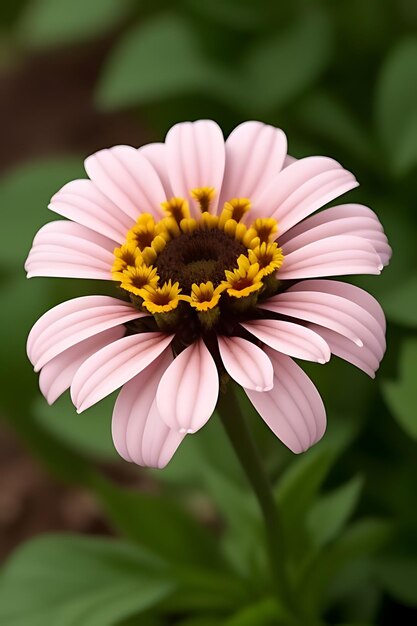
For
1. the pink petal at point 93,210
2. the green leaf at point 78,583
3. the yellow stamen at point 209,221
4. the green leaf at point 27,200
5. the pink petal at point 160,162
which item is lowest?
the green leaf at point 78,583

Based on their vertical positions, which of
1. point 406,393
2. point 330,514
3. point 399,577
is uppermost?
point 406,393

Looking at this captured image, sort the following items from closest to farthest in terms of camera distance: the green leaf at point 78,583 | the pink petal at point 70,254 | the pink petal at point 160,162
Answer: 1. the pink petal at point 70,254
2. the pink petal at point 160,162
3. the green leaf at point 78,583

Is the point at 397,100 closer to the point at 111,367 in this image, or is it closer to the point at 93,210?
the point at 93,210

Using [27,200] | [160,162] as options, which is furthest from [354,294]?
[27,200]

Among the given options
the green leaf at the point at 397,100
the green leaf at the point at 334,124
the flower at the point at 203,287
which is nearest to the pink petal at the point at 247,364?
the flower at the point at 203,287

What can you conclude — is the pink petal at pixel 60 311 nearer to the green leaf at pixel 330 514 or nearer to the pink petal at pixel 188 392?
the pink petal at pixel 188 392

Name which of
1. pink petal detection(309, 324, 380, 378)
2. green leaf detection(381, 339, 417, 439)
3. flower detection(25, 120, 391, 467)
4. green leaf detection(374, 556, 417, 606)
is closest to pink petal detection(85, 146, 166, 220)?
flower detection(25, 120, 391, 467)

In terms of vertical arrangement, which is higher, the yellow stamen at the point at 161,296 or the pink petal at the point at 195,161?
the pink petal at the point at 195,161
